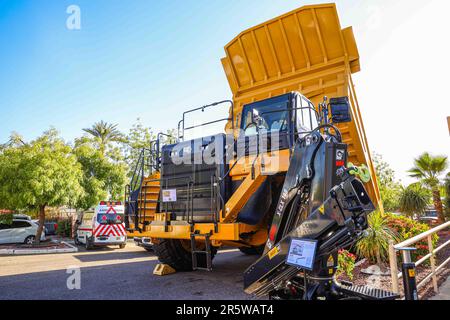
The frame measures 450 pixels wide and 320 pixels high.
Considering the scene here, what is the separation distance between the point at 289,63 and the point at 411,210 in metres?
11.1

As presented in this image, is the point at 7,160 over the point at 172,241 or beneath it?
over

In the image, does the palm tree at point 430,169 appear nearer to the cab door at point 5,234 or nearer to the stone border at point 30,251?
the stone border at point 30,251

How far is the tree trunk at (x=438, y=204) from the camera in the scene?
546 inches

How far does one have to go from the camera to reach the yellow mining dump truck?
15.7 ft

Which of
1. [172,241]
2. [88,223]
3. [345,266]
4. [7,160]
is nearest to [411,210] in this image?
[345,266]

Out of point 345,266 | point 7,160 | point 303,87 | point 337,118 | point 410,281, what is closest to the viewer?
point 410,281

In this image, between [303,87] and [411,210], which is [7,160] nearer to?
[303,87]

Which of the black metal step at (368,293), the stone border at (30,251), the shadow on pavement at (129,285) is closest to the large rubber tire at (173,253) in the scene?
the shadow on pavement at (129,285)

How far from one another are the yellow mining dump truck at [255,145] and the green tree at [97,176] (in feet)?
42.9

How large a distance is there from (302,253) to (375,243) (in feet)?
13.3

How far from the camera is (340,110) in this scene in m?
4.09

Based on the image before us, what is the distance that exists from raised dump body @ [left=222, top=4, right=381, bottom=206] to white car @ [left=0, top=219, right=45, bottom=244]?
13.8 m
